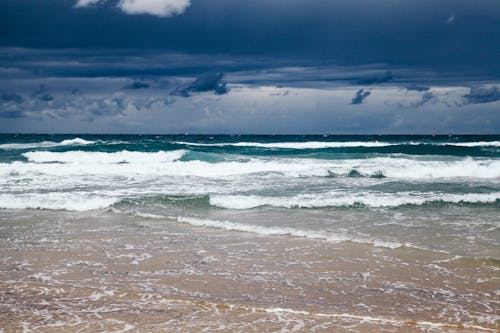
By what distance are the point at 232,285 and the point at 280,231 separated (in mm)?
3718

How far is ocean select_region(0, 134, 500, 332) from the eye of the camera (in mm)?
4957

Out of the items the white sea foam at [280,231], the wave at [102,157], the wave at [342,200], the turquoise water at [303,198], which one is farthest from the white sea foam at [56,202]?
the wave at [102,157]

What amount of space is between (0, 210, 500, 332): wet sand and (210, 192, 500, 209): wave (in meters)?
3.86

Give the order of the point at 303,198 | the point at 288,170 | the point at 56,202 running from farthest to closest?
the point at 288,170 < the point at 303,198 < the point at 56,202

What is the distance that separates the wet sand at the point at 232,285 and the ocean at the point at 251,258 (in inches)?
0.9

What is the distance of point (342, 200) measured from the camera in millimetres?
13477

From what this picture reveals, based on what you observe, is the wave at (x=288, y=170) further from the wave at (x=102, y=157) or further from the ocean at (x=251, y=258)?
the wave at (x=102, y=157)

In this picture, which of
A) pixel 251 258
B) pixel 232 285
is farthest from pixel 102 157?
pixel 232 285

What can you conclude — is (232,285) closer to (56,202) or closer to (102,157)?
(56,202)

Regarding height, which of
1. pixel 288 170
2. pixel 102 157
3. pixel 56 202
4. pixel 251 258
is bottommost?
pixel 251 258

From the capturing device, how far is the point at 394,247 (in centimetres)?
841

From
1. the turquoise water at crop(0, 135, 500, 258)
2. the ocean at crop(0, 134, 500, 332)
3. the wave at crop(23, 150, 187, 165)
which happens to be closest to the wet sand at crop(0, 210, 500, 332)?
the ocean at crop(0, 134, 500, 332)

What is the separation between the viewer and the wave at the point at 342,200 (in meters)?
13.2

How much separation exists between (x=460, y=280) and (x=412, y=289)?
907 millimetres
